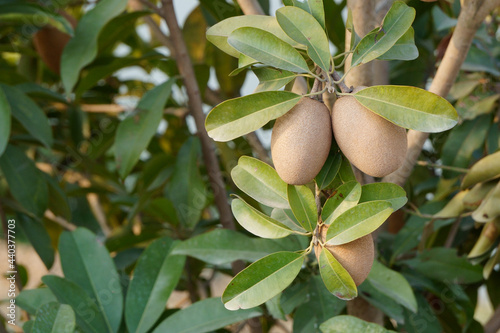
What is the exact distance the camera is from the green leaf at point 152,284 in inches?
28.0

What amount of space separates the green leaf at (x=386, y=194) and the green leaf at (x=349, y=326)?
14 centimetres

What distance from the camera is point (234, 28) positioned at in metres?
0.50

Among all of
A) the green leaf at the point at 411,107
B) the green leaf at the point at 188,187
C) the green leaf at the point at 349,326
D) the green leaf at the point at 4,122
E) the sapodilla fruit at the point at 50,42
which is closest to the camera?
the green leaf at the point at 411,107

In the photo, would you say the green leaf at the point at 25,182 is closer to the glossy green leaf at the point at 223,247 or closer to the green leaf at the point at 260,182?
the glossy green leaf at the point at 223,247

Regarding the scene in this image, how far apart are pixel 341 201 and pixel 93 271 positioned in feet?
1.43

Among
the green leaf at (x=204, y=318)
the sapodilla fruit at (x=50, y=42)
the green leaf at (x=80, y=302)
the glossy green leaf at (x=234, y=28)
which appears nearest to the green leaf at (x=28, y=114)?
the sapodilla fruit at (x=50, y=42)

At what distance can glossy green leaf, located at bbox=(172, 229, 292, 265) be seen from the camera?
0.69 metres

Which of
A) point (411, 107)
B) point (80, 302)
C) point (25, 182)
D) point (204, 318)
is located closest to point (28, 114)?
point (25, 182)

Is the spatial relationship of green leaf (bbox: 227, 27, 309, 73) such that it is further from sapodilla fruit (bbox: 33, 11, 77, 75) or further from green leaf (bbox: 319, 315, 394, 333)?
sapodilla fruit (bbox: 33, 11, 77, 75)

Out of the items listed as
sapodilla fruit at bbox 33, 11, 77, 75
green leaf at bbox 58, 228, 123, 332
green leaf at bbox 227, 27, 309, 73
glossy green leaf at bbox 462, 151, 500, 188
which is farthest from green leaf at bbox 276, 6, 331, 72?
sapodilla fruit at bbox 33, 11, 77, 75

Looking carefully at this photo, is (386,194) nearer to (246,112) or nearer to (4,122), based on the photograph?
(246,112)

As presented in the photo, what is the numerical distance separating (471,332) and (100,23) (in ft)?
2.48

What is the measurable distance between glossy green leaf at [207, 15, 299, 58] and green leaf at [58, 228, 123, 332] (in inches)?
15.6

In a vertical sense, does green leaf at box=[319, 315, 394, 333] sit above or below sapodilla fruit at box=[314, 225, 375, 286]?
below
